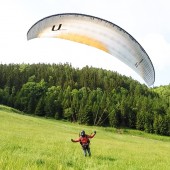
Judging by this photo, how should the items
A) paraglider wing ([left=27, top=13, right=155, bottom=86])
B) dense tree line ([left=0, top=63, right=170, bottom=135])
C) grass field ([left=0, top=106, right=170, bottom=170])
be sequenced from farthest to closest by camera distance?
dense tree line ([left=0, top=63, right=170, bottom=135])
paraglider wing ([left=27, top=13, right=155, bottom=86])
grass field ([left=0, top=106, right=170, bottom=170])

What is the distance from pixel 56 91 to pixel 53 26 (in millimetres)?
104602

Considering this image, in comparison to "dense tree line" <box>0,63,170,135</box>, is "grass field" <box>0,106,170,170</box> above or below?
below

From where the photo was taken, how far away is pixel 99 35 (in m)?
11.8

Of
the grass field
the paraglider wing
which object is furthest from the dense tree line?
the paraglider wing

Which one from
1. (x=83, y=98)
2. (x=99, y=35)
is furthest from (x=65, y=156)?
(x=83, y=98)

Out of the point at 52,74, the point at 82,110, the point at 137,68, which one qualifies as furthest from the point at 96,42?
the point at 52,74

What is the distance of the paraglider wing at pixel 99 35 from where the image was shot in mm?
10305

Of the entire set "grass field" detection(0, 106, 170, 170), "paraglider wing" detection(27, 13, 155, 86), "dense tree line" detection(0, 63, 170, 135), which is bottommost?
"grass field" detection(0, 106, 170, 170)

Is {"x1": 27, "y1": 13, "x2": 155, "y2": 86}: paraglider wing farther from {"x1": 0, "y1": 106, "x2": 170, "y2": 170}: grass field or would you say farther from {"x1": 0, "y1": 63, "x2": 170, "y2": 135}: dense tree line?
{"x1": 0, "y1": 63, "x2": 170, "y2": 135}: dense tree line

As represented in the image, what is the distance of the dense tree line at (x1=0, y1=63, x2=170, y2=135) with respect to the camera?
95838 mm

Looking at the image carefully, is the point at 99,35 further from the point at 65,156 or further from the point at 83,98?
the point at 83,98

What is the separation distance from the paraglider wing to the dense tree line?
2638 inches

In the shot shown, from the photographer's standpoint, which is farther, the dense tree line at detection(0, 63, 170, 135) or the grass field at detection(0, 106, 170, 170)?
the dense tree line at detection(0, 63, 170, 135)

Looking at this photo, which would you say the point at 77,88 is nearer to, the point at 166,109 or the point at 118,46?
the point at 166,109
